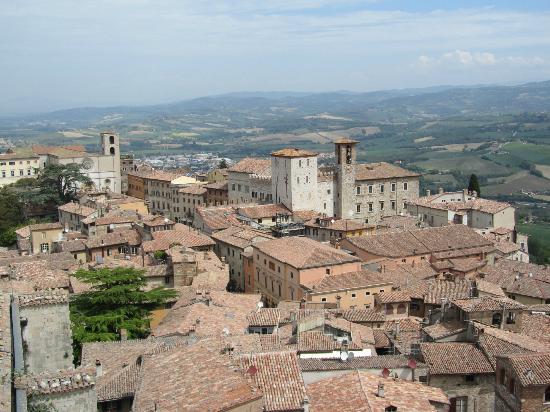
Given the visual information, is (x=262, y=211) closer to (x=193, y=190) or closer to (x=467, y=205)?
(x=193, y=190)

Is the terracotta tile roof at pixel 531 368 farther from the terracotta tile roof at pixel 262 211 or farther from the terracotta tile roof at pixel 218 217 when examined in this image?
the terracotta tile roof at pixel 262 211

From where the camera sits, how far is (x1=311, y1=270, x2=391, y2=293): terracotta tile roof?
3941 cm

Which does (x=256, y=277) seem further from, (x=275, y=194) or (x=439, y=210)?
(x=439, y=210)

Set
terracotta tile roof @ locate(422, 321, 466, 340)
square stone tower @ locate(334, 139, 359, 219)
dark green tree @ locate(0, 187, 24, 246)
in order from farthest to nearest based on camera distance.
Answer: square stone tower @ locate(334, 139, 359, 219) → dark green tree @ locate(0, 187, 24, 246) → terracotta tile roof @ locate(422, 321, 466, 340)

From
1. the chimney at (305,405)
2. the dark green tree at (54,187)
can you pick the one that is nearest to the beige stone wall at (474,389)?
the chimney at (305,405)

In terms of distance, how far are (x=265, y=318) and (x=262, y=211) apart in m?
33.5

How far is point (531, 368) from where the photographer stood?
2103 cm

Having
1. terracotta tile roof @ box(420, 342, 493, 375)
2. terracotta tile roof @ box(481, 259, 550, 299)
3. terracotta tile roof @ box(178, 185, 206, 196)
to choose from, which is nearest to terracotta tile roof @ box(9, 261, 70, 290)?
terracotta tile roof @ box(420, 342, 493, 375)

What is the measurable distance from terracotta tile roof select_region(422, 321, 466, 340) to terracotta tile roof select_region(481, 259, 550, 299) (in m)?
13.4

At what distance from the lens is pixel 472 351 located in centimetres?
2461

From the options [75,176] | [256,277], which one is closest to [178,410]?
[256,277]

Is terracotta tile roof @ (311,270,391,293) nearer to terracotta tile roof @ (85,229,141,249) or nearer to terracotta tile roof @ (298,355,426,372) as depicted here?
terracotta tile roof @ (298,355,426,372)

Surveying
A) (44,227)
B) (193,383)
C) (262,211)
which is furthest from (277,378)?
(44,227)

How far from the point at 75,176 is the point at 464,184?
98191 millimetres
